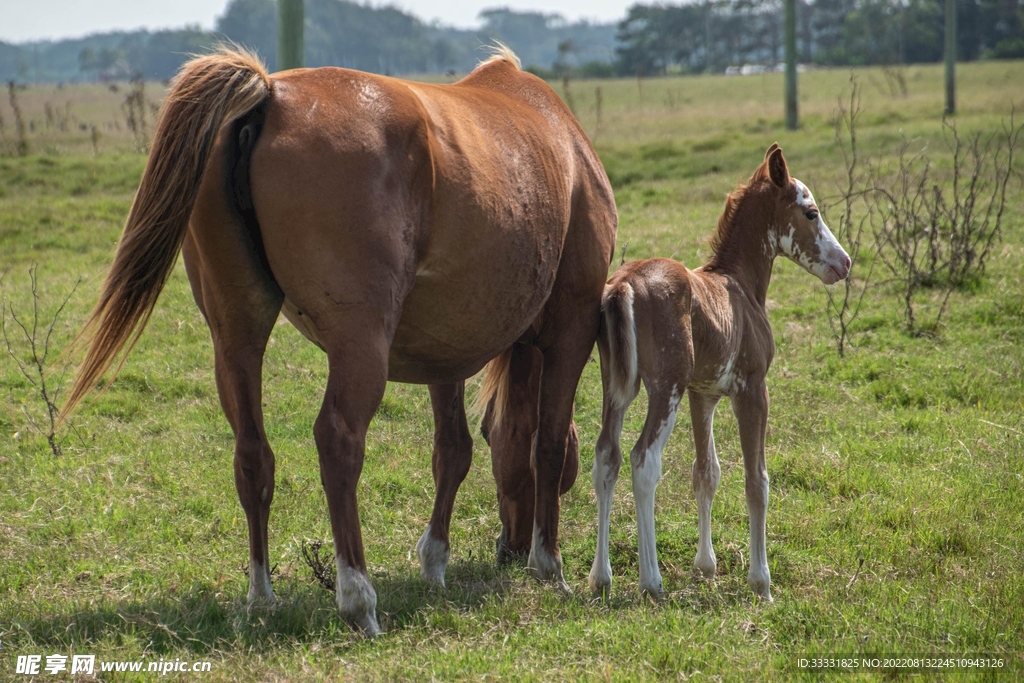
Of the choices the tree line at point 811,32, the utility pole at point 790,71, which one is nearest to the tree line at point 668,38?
the tree line at point 811,32

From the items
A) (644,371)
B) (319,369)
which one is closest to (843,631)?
(644,371)

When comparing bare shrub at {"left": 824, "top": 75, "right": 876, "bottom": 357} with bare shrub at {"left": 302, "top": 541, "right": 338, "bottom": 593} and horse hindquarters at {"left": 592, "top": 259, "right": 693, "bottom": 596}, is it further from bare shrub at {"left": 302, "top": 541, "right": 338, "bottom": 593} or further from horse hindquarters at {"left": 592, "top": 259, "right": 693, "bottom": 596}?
bare shrub at {"left": 302, "top": 541, "right": 338, "bottom": 593}

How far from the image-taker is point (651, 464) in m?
3.81

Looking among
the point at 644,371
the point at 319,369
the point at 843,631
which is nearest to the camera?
the point at 843,631

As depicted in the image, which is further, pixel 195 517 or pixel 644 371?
pixel 195 517

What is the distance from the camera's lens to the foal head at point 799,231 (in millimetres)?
4387

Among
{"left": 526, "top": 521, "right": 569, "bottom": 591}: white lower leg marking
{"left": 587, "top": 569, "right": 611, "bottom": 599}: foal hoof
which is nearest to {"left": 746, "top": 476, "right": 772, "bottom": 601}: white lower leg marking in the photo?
{"left": 587, "top": 569, "right": 611, "bottom": 599}: foal hoof

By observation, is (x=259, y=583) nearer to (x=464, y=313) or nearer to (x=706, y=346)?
(x=464, y=313)

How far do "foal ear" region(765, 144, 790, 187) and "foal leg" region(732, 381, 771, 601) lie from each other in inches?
36.8

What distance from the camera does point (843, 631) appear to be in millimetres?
3385

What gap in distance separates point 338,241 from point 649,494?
166cm

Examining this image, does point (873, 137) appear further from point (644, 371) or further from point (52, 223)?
point (644, 371)

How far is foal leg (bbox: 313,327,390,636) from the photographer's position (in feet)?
9.84

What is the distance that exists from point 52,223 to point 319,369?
243 inches
